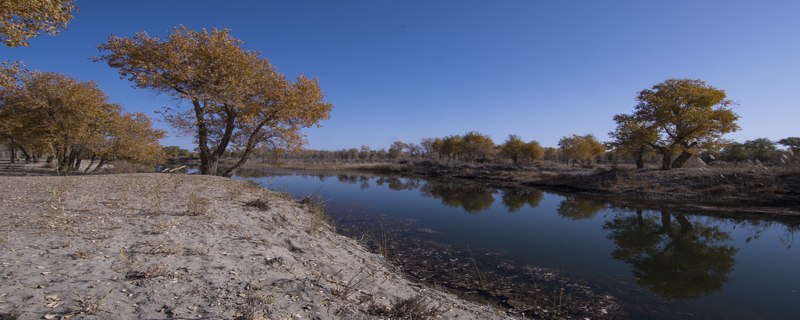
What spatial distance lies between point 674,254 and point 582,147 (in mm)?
56199

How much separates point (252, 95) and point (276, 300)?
16210mm

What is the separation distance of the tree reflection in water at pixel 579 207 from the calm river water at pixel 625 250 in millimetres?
277

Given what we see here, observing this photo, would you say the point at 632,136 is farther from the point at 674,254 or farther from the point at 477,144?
the point at 477,144

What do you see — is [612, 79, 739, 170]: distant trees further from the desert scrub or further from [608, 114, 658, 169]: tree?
the desert scrub

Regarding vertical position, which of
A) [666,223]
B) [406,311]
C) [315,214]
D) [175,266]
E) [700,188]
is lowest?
[666,223]

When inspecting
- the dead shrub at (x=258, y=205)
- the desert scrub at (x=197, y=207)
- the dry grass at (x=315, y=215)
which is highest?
the desert scrub at (x=197, y=207)

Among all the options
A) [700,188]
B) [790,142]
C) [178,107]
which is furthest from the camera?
[790,142]

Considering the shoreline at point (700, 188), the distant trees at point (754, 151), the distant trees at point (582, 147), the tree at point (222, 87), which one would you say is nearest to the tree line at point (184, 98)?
the tree at point (222, 87)

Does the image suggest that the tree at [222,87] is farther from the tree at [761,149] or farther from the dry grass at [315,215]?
the tree at [761,149]

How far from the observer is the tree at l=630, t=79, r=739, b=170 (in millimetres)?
29531

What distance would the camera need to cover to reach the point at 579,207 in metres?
23.1

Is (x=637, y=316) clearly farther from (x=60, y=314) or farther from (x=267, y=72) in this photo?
(x=267, y=72)

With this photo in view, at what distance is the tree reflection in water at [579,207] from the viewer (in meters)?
19.9

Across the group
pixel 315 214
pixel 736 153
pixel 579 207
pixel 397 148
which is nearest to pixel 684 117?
pixel 579 207
